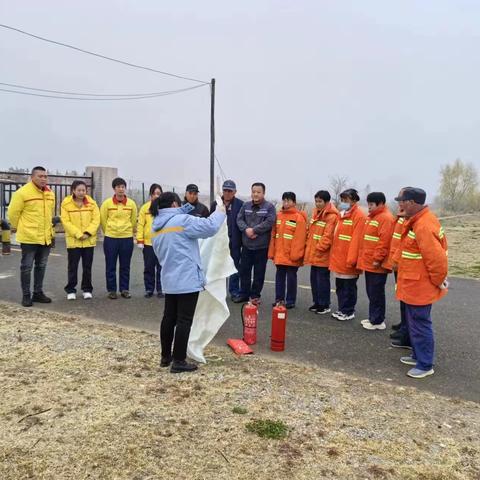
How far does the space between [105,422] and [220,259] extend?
2.14 meters

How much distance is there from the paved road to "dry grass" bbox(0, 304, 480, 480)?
388mm

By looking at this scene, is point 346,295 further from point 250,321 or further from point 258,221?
point 250,321

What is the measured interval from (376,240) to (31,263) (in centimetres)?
502

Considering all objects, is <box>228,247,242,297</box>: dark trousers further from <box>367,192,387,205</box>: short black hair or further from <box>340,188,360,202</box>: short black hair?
<box>367,192,387,205</box>: short black hair

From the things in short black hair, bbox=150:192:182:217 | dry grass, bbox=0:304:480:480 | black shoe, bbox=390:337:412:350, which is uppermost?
short black hair, bbox=150:192:182:217

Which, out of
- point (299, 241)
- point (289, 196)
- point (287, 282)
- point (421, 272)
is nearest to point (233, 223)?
point (289, 196)

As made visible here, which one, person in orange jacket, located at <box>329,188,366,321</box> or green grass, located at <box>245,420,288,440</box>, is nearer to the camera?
green grass, located at <box>245,420,288,440</box>

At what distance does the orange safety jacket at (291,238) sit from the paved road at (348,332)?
0.81 m

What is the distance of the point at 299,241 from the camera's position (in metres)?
6.95

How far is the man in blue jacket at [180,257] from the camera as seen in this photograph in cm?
428

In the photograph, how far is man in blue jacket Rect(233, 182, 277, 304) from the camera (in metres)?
7.09

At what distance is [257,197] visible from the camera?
7.06m

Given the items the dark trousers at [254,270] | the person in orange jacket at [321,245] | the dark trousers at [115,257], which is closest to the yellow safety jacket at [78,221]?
the dark trousers at [115,257]

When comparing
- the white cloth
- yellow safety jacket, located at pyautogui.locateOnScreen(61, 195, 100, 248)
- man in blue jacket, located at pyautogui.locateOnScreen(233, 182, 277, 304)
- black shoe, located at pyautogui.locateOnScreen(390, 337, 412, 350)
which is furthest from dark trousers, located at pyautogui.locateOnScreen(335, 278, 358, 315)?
yellow safety jacket, located at pyautogui.locateOnScreen(61, 195, 100, 248)
